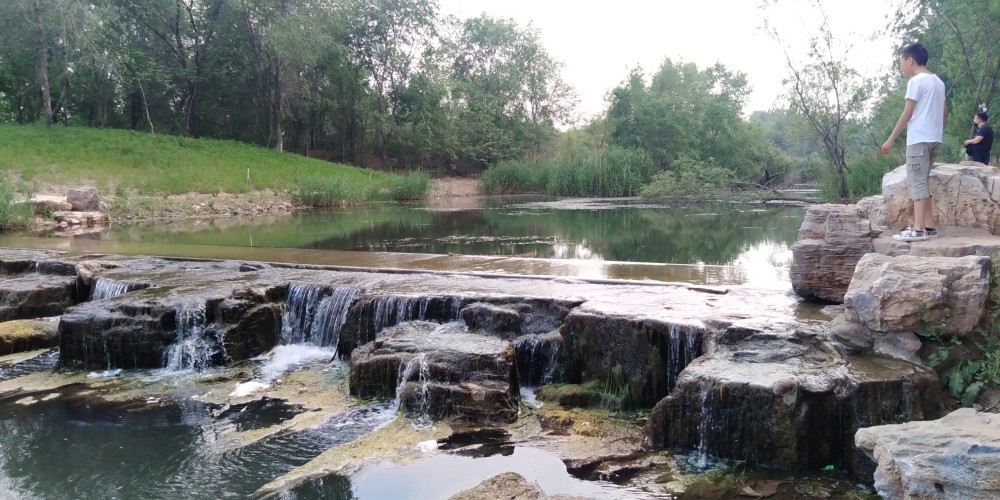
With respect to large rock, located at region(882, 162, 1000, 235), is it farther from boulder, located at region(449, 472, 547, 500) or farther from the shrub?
the shrub

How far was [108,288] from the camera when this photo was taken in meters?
8.63

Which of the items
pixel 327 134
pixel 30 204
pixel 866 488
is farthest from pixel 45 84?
pixel 866 488

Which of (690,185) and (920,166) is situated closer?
(920,166)

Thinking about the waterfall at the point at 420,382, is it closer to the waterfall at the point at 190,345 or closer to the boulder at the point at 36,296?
the waterfall at the point at 190,345

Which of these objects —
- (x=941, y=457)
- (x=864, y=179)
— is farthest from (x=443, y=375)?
(x=864, y=179)

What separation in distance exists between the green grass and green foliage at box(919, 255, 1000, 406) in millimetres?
21201

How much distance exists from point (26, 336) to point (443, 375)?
5521 mm

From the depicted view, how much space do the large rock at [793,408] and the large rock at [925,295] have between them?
331 millimetres

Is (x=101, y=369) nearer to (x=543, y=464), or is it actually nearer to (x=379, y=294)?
(x=379, y=294)

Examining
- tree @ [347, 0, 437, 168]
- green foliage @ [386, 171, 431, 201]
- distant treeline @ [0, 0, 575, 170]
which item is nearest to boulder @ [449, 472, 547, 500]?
green foliage @ [386, 171, 431, 201]

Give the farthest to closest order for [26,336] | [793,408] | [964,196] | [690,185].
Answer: [690,185] → [26,336] → [964,196] → [793,408]

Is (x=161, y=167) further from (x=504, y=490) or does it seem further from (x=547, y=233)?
(x=504, y=490)

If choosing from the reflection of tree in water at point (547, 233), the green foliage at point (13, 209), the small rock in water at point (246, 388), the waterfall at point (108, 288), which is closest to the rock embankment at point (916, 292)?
the reflection of tree in water at point (547, 233)

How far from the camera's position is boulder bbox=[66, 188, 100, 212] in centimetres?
1780
